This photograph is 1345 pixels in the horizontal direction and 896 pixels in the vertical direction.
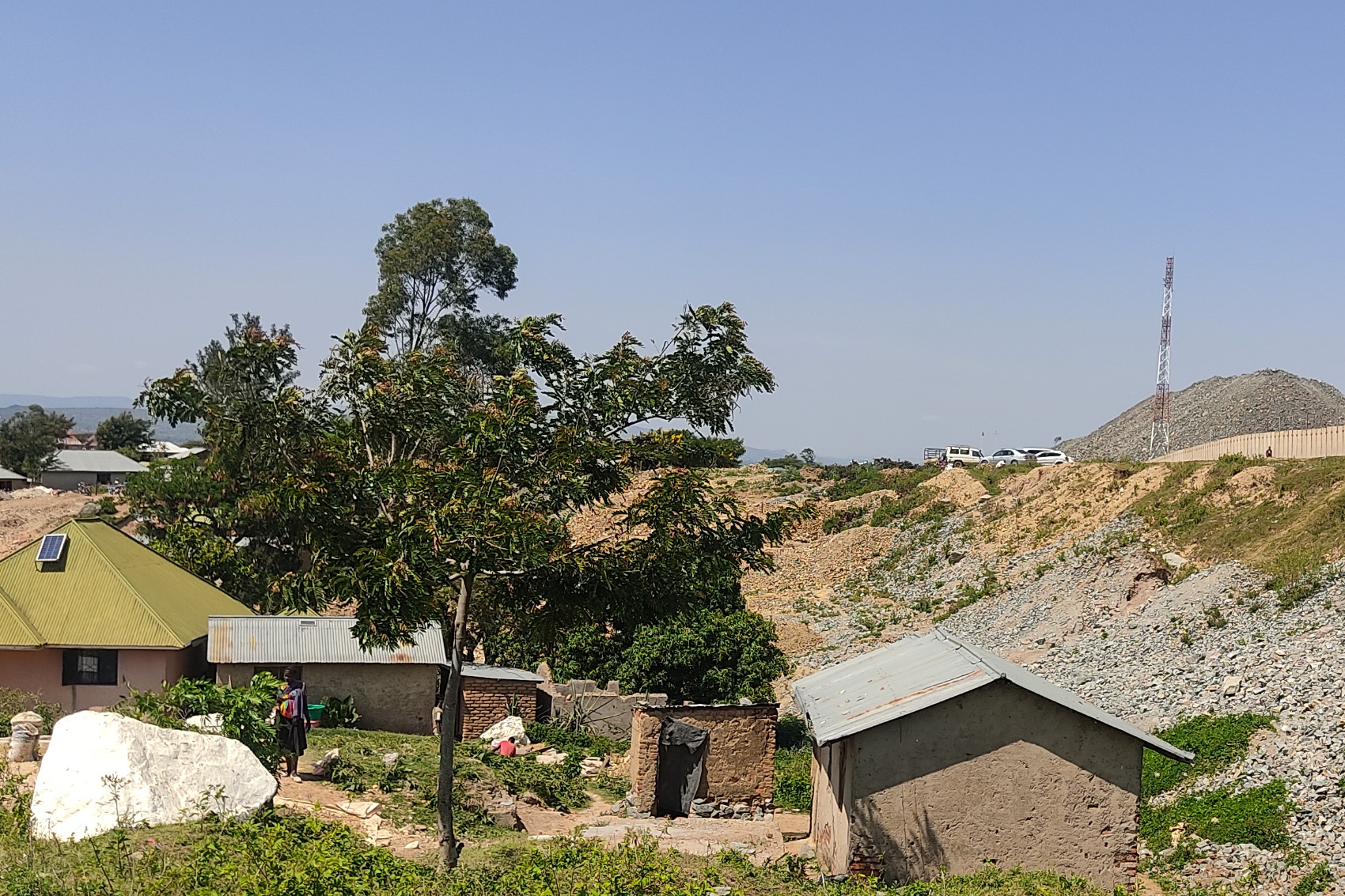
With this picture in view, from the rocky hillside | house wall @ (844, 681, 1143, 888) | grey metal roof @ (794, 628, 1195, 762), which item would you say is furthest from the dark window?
the rocky hillside

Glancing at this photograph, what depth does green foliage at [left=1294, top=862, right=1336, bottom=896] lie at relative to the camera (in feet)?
49.4

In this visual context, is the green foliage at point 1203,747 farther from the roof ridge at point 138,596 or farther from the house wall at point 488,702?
the roof ridge at point 138,596

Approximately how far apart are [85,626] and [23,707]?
Answer: 188cm

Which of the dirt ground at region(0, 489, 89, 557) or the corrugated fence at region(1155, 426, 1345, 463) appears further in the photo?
the dirt ground at region(0, 489, 89, 557)

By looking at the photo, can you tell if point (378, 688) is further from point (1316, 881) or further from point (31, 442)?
point (31, 442)

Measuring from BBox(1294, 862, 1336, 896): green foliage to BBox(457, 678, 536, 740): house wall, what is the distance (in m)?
15.7

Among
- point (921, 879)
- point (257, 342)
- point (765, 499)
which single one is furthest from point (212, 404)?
point (765, 499)

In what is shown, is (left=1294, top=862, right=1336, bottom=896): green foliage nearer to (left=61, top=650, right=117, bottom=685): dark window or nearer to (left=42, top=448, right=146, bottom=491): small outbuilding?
(left=61, top=650, right=117, bottom=685): dark window

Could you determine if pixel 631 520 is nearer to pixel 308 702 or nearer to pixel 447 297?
pixel 308 702

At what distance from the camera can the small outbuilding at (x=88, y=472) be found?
86.4 metres

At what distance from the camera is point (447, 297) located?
51094 millimetres

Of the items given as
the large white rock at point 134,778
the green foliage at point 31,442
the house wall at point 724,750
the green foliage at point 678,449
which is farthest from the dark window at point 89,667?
the green foliage at point 31,442

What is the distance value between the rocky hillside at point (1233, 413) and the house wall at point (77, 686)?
56.4m

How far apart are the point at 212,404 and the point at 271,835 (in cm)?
493
